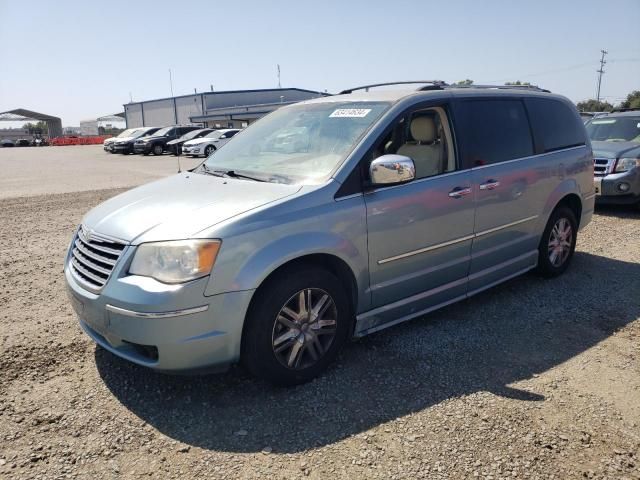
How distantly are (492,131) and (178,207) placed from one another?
279cm

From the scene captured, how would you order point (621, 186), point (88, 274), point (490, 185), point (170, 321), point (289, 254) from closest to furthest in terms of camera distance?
point (170, 321)
point (289, 254)
point (88, 274)
point (490, 185)
point (621, 186)

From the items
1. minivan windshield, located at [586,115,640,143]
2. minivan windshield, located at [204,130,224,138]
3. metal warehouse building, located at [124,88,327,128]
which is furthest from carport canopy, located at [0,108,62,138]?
minivan windshield, located at [586,115,640,143]

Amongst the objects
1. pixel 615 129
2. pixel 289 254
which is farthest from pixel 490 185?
pixel 615 129

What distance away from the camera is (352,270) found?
3365 mm

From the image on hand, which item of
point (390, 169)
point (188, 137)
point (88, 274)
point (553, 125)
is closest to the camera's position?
point (88, 274)

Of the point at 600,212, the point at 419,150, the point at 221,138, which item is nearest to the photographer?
the point at 419,150

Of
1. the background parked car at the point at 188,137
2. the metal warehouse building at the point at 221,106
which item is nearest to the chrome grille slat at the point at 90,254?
the background parked car at the point at 188,137

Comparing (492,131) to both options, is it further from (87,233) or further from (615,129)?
(615,129)

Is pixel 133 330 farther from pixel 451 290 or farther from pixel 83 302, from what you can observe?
pixel 451 290

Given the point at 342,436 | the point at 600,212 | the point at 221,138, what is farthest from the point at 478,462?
the point at 221,138

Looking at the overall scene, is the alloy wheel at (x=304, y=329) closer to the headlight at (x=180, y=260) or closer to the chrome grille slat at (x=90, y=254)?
the headlight at (x=180, y=260)

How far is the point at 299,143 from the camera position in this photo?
13.0ft

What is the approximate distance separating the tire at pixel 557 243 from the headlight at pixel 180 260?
3.62 metres

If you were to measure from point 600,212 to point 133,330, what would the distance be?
27.9ft
